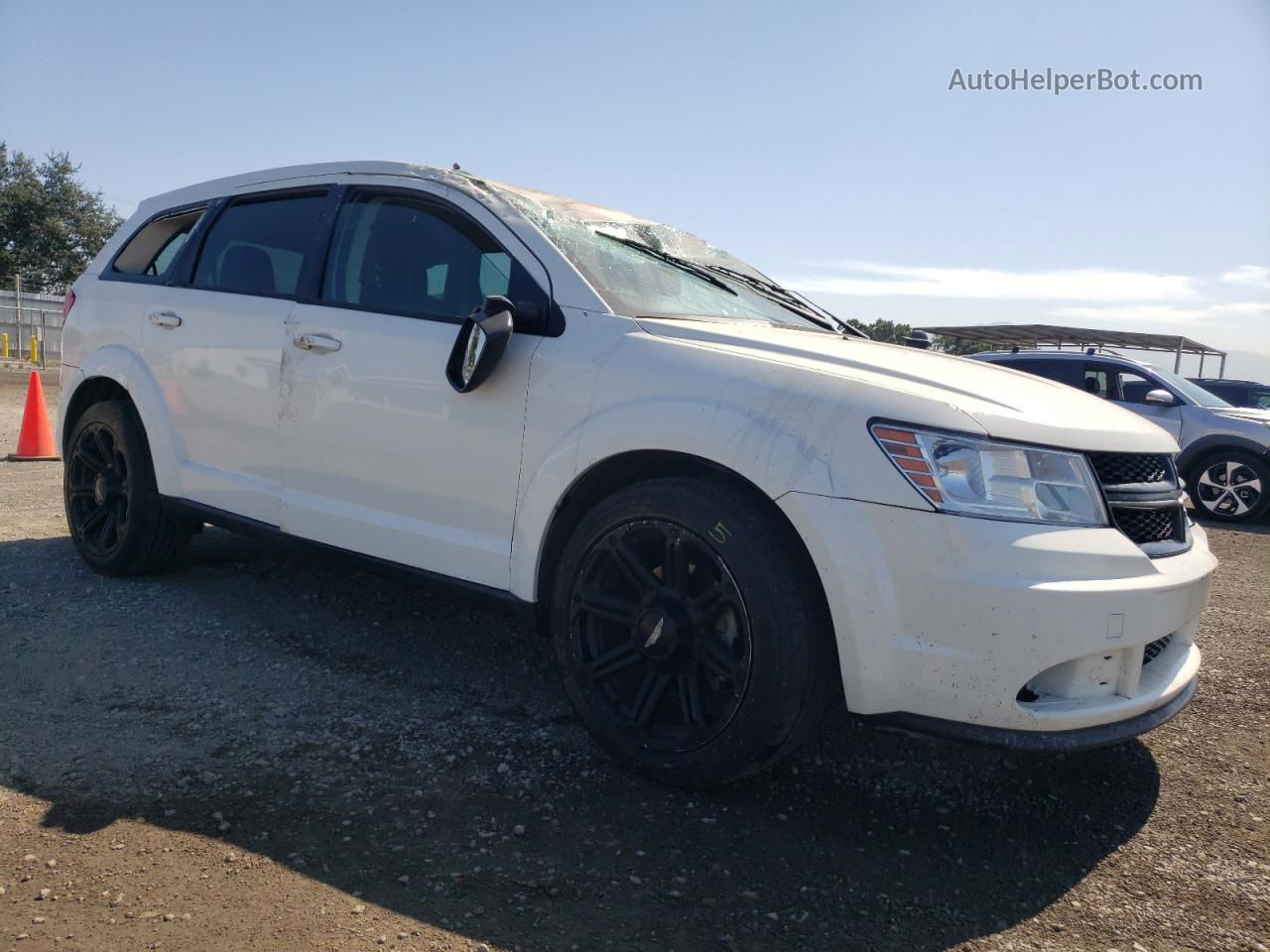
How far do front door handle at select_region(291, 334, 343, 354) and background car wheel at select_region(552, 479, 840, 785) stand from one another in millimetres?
1316

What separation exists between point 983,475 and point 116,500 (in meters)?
4.06

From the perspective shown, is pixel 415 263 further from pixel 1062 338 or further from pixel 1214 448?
pixel 1062 338

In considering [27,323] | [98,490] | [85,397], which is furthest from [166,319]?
[27,323]

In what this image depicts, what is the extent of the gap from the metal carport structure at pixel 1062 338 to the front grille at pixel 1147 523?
2091 cm

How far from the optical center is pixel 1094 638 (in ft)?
8.39

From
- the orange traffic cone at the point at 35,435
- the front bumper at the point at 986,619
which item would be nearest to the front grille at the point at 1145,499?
the front bumper at the point at 986,619

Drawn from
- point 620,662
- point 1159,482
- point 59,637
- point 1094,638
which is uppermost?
point 1159,482

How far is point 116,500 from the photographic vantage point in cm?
488

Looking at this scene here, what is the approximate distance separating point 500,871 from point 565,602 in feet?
2.85

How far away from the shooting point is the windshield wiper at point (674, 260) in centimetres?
384

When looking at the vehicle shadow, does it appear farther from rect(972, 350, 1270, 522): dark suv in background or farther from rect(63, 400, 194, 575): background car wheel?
rect(972, 350, 1270, 522): dark suv in background

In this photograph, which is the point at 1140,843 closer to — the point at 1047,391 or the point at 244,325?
the point at 1047,391

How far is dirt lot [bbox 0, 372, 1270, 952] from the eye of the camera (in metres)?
2.33

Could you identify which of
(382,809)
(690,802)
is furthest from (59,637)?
(690,802)
